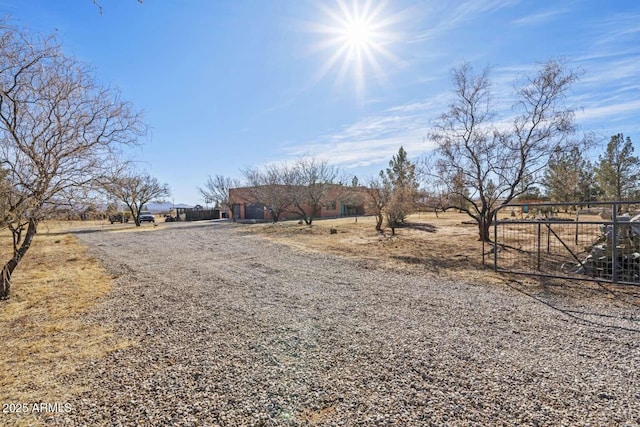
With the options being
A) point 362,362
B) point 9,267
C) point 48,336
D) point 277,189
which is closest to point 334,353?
point 362,362

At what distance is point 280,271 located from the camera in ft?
27.2

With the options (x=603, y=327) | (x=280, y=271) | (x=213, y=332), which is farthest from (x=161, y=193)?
(x=603, y=327)

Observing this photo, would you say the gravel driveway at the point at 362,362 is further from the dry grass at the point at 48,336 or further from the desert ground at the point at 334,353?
the dry grass at the point at 48,336

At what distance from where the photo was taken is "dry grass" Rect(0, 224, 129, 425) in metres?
3.02

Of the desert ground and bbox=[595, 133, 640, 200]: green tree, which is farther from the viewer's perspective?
bbox=[595, 133, 640, 200]: green tree

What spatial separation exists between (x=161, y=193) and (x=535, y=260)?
1532 inches

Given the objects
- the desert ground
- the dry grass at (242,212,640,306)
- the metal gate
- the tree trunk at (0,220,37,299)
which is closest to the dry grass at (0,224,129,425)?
the desert ground

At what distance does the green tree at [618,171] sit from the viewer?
862 inches

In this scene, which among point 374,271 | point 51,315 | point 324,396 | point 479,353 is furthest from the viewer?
point 374,271

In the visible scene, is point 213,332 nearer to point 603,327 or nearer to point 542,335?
point 542,335

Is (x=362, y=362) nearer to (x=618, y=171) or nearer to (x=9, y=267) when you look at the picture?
(x=9, y=267)

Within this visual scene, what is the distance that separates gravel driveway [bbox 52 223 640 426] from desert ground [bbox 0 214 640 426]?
0.02 metres

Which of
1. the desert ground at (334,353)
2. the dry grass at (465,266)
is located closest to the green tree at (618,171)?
the dry grass at (465,266)

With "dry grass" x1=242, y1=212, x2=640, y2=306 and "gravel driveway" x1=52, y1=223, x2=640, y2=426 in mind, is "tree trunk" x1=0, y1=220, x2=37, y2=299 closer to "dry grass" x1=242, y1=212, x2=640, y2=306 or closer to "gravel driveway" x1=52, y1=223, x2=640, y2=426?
"gravel driveway" x1=52, y1=223, x2=640, y2=426
